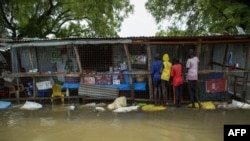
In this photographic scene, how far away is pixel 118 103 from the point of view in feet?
41.6

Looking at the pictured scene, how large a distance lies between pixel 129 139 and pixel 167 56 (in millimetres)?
4617

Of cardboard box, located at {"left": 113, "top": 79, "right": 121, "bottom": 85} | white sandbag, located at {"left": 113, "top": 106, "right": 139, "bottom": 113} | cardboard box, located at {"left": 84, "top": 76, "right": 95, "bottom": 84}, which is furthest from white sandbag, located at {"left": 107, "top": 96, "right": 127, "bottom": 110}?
cardboard box, located at {"left": 84, "top": 76, "right": 95, "bottom": 84}

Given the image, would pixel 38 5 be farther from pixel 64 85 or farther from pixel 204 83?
pixel 204 83

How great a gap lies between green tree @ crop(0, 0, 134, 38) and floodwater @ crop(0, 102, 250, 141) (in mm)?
9107

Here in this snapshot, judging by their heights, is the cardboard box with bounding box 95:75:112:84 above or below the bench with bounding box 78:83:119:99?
above

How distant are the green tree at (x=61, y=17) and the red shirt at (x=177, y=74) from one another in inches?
334

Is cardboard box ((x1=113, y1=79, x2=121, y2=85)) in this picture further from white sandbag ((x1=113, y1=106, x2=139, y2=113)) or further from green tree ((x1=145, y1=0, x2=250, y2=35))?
green tree ((x1=145, y1=0, x2=250, y2=35))

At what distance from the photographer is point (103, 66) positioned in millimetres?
14055

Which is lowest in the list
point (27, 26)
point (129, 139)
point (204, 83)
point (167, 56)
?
point (129, 139)

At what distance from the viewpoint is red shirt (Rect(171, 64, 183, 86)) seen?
12289 mm

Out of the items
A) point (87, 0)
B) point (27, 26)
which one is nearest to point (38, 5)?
point (27, 26)

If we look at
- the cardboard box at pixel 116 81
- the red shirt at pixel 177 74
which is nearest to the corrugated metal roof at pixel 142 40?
the red shirt at pixel 177 74

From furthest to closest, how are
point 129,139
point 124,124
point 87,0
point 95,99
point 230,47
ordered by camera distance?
point 87,0 < point 230,47 < point 95,99 < point 124,124 < point 129,139

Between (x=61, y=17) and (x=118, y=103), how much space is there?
48.6ft
